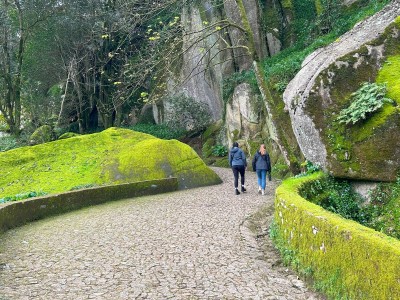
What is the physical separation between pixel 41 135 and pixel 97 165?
1348cm

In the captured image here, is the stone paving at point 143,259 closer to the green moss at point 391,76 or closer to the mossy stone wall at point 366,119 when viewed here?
the mossy stone wall at point 366,119

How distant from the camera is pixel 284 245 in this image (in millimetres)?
6891

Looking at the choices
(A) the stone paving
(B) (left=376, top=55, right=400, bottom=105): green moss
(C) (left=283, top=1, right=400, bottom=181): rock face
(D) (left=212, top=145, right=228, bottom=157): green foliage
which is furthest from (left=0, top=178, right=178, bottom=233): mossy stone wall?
(D) (left=212, top=145, right=228, bottom=157): green foliage

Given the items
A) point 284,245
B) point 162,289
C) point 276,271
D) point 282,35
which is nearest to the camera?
point 162,289

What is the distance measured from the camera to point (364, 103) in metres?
8.81

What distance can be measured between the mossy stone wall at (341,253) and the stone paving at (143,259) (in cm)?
41

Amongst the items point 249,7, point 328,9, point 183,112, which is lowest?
point 183,112

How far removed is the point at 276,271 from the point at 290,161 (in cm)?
626

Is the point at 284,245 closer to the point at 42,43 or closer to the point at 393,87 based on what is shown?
the point at 393,87

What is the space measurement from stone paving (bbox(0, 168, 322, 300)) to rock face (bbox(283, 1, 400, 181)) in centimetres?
265

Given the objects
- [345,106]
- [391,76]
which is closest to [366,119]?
[345,106]

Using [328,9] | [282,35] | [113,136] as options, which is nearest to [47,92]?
[113,136]

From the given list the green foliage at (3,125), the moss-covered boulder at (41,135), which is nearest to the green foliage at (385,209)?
the moss-covered boulder at (41,135)

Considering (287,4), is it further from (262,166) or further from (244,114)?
(262,166)
